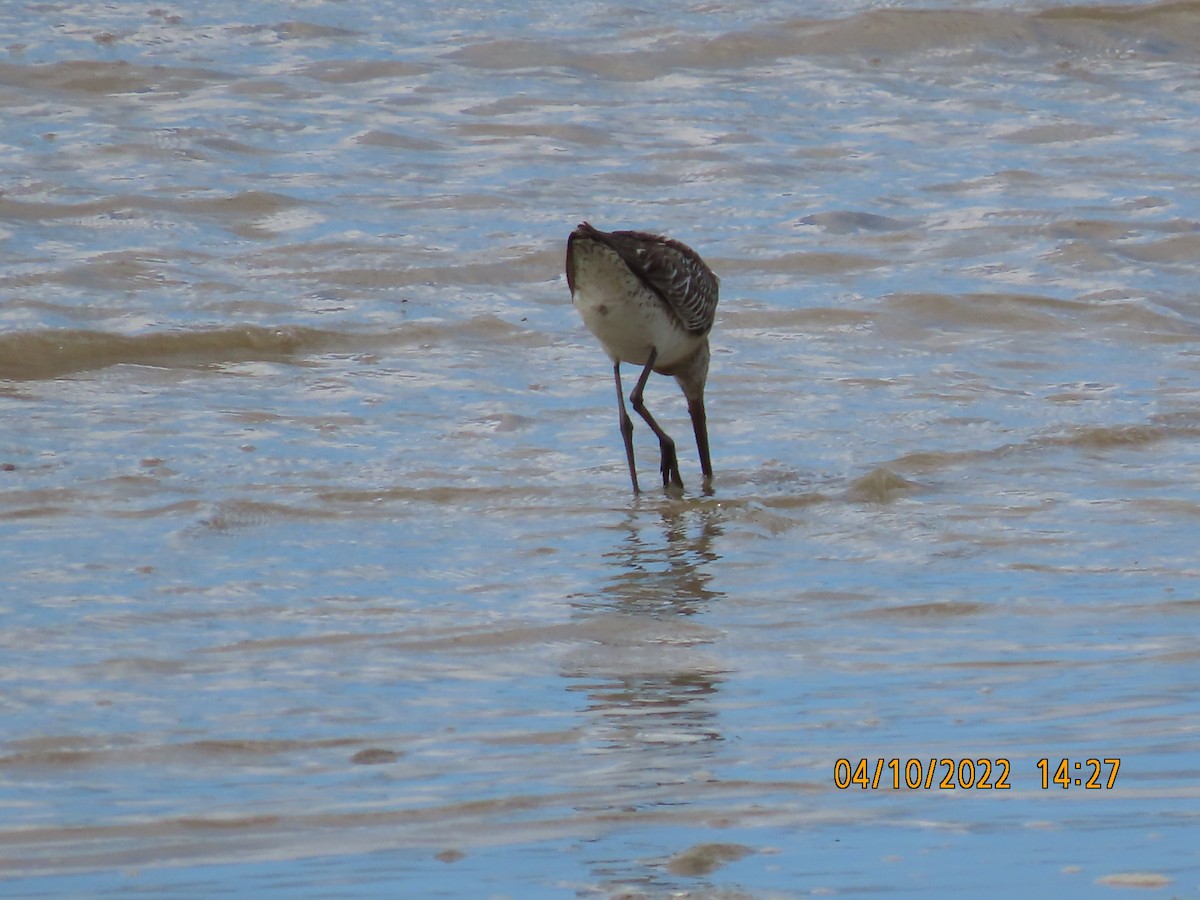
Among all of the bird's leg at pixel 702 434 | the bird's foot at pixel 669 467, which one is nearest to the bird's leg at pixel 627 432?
the bird's foot at pixel 669 467

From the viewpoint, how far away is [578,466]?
767 centimetres

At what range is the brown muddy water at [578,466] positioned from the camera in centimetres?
374

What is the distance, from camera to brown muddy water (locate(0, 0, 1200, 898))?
12.3 ft

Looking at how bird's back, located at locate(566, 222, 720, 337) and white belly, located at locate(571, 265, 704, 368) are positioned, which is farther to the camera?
white belly, located at locate(571, 265, 704, 368)

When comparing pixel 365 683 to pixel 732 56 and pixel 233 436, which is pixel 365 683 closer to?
pixel 233 436

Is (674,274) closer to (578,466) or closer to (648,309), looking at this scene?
(648,309)

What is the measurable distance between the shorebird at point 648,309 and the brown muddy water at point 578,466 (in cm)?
25

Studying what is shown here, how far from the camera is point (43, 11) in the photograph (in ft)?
52.2

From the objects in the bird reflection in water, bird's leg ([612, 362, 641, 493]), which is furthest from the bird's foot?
the bird reflection in water
